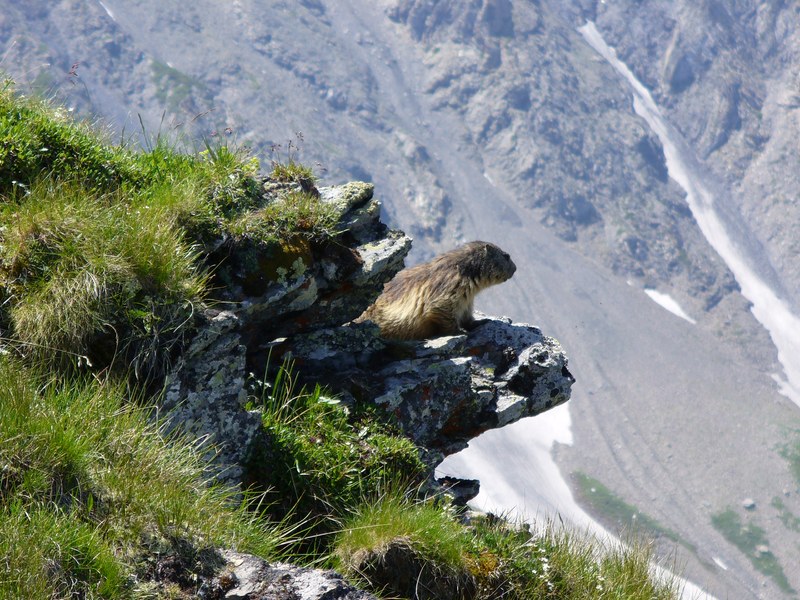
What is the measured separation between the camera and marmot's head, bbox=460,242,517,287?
15930 mm

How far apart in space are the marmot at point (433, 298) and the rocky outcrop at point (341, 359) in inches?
76.7

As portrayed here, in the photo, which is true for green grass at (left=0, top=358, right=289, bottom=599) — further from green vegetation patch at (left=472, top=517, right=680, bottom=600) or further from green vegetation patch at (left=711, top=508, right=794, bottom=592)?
green vegetation patch at (left=711, top=508, right=794, bottom=592)

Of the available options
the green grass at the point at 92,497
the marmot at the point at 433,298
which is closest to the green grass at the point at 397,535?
the green grass at the point at 92,497

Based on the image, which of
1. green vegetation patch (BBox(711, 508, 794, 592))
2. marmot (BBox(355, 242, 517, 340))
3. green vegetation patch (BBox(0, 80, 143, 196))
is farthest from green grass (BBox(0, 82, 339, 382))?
green vegetation patch (BBox(711, 508, 794, 592))

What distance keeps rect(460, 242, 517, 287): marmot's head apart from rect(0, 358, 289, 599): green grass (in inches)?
389

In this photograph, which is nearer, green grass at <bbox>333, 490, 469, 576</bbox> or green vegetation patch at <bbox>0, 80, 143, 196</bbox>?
green grass at <bbox>333, 490, 469, 576</bbox>

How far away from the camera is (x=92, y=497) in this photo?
18.3 ft

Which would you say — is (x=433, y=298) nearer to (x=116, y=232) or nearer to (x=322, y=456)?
(x=322, y=456)

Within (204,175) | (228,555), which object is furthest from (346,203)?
(228,555)

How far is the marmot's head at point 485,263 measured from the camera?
1593cm

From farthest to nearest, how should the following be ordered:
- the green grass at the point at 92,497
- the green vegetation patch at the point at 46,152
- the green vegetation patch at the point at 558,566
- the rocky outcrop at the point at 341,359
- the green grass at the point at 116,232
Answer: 1. the green vegetation patch at the point at 46,152
2. the rocky outcrop at the point at 341,359
3. the green vegetation patch at the point at 558,566
4. the green grass at the point at 116,232
5. the green grass at the point at 92,497

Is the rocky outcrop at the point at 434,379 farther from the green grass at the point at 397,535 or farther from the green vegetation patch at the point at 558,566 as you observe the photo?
the green grass at the point at 397,535

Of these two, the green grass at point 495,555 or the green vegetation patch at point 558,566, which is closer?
the green grass at point 495,555

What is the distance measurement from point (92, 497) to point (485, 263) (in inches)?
457
